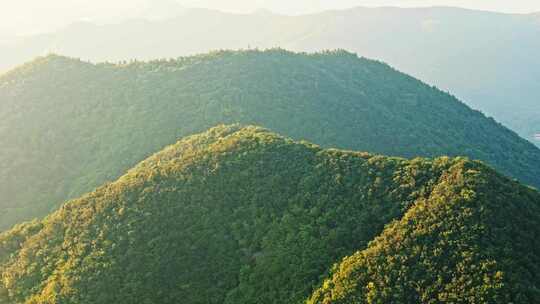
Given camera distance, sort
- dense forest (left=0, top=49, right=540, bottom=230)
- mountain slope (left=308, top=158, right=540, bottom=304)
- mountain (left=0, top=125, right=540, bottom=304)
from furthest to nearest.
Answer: dense forest (left=0, top=49, right=540, bottom=230) → mountain (left=0, top=125, right=540, bottom=304) → mountain slope (left=308, top=158, right=540, bottom=304)

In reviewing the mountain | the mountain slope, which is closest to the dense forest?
the mountain

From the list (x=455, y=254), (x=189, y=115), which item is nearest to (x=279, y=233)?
(x=455, y=254)

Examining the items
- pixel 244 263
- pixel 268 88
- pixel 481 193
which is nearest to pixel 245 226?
pixel 244 263

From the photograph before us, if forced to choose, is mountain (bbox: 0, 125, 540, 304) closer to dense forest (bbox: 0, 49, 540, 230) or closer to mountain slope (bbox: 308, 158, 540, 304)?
mountain slope (bbox: 308, 158, 540, 304)

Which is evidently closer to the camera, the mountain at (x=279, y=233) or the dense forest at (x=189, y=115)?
the mountain at (x=279, y=233)

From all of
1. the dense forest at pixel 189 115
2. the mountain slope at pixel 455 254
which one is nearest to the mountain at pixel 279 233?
the mountain slope at pixel 455 254

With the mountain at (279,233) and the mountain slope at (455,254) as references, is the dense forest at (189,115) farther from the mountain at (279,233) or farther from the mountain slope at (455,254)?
the mountain slope at (455,254)
